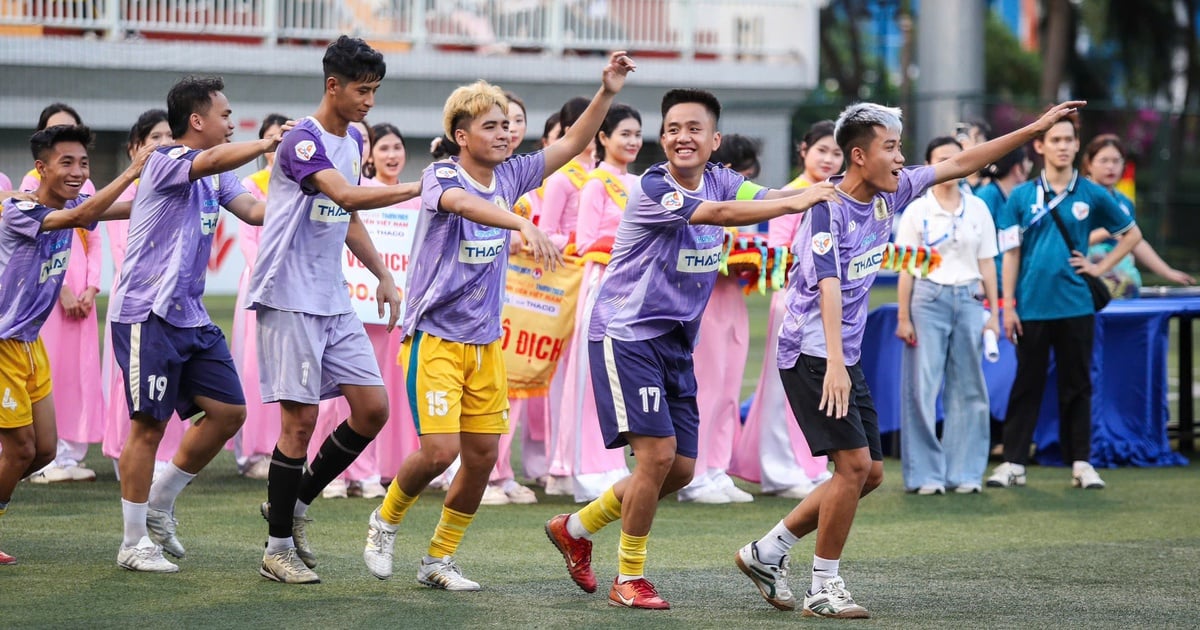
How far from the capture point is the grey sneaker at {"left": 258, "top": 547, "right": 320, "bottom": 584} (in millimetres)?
6039

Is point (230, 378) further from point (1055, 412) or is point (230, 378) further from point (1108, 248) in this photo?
point (1108, 248)

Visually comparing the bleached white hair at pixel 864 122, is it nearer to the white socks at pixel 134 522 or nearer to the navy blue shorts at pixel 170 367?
the navy blue shorts at pixel 170 367

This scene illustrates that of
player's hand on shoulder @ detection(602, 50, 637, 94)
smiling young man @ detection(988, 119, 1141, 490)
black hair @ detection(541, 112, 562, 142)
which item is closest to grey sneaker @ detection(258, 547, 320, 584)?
player's hand on shoulder @ detection(602, 50, 637, 94)

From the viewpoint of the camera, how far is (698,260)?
5.91m

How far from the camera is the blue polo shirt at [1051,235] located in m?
9.30

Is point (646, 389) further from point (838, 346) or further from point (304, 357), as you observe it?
point (304, 357)

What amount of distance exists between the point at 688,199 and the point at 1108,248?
6565mm

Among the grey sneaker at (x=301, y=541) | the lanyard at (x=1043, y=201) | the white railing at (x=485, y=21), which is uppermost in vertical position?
the white railing at (x=485, y=21)

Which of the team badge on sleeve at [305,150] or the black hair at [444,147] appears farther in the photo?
the black hair at [444,147]

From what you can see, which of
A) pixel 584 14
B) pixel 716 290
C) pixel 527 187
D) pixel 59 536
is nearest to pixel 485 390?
pixel 527 187

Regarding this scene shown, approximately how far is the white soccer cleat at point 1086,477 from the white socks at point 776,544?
3.91 metres

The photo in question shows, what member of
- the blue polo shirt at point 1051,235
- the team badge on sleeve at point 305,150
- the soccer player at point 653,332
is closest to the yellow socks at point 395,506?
the soccer player at point 653,332

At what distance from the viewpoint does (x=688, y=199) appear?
18.6ft

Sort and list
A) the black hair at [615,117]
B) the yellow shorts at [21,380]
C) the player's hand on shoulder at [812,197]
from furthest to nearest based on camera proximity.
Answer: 1. the black hair at [615,117]
2. the yellow shorts at [21,380]
3. the player's hand on shoulder at [812,197]
